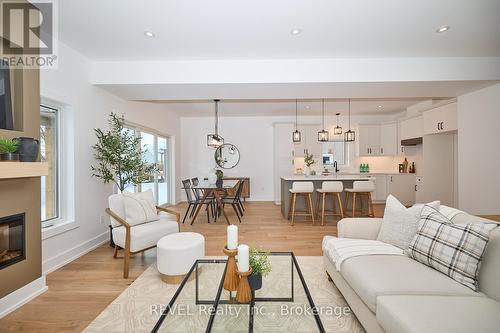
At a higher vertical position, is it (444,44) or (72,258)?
(444,44)

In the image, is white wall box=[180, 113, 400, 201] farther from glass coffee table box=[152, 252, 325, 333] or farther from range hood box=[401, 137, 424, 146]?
glass coffee table box=[152, 252, 325, 333]

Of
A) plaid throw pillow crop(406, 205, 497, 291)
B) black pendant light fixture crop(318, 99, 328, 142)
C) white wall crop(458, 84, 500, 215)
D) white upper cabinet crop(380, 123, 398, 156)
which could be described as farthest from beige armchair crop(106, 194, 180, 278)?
white upper cabinet crop(380, 123, 398, 156)

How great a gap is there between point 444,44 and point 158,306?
4.56 metres

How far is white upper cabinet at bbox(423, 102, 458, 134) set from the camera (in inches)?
174

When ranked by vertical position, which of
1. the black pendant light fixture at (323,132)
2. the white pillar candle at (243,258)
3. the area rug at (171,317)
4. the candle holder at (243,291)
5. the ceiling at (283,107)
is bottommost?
the area rug at (171,317)

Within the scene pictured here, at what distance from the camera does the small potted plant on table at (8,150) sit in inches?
68.6

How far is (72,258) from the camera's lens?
9.75 feet

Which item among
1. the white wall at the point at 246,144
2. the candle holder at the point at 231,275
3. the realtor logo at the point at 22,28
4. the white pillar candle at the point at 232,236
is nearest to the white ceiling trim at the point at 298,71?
the realtor logo at the point at 22,28

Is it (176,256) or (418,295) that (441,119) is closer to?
(418,295)

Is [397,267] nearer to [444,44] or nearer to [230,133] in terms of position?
[444,44]

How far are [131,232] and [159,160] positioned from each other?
3.89m

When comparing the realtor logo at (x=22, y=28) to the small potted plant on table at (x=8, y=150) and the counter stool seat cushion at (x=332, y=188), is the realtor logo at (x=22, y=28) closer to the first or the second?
the small potted plant on table at (x=8, y=150)

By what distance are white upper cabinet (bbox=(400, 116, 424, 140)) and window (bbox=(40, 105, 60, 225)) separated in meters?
7.26

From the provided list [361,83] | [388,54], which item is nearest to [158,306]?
[361,83]
